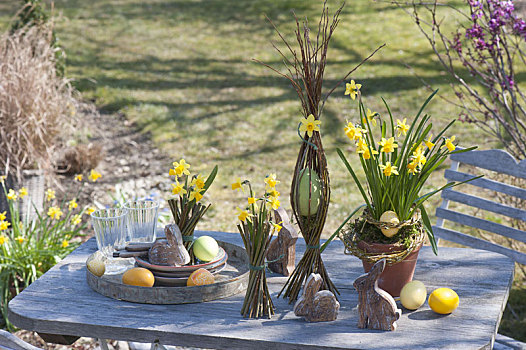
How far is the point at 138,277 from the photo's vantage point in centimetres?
191

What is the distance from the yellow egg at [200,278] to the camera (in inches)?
75.4

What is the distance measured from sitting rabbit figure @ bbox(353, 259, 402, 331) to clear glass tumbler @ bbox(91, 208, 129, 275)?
829 mm

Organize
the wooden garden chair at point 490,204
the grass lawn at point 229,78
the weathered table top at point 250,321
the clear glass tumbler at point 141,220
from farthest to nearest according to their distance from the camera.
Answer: the grass lawn at point 229,78 < the wooden garden chair at point 490,204 < the clear glass tumbler at point 141,220 < the weathered table top at point 250,321

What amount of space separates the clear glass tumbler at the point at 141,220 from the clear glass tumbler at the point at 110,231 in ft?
0.13

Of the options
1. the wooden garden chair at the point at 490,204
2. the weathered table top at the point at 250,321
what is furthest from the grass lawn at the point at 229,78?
the weathered table top at the point at 250,321

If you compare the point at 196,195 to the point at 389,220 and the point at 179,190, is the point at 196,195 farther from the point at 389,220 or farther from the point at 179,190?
the point at 389,220

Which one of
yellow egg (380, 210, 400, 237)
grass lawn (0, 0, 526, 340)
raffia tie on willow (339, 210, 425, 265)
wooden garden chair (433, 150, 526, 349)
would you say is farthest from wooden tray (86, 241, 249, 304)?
grass lawn (0, 0, 526, 340)

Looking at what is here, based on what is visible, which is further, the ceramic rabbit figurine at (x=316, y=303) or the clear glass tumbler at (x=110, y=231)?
the clear glass tumbler at (x=110, y=231)

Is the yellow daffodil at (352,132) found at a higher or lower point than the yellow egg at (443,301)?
higher

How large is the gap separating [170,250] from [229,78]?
6.01 metres

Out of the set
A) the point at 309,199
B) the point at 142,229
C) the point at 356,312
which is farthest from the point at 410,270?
the point at 142,229

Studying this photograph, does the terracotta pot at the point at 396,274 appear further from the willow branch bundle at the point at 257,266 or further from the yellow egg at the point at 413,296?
the willow branch bundle at the point at 257,266

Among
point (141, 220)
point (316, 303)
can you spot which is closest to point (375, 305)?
point (316, 303)

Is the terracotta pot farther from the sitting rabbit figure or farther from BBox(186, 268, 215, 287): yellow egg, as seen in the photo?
BBox(186, 268, 215, 287): yellow egg
